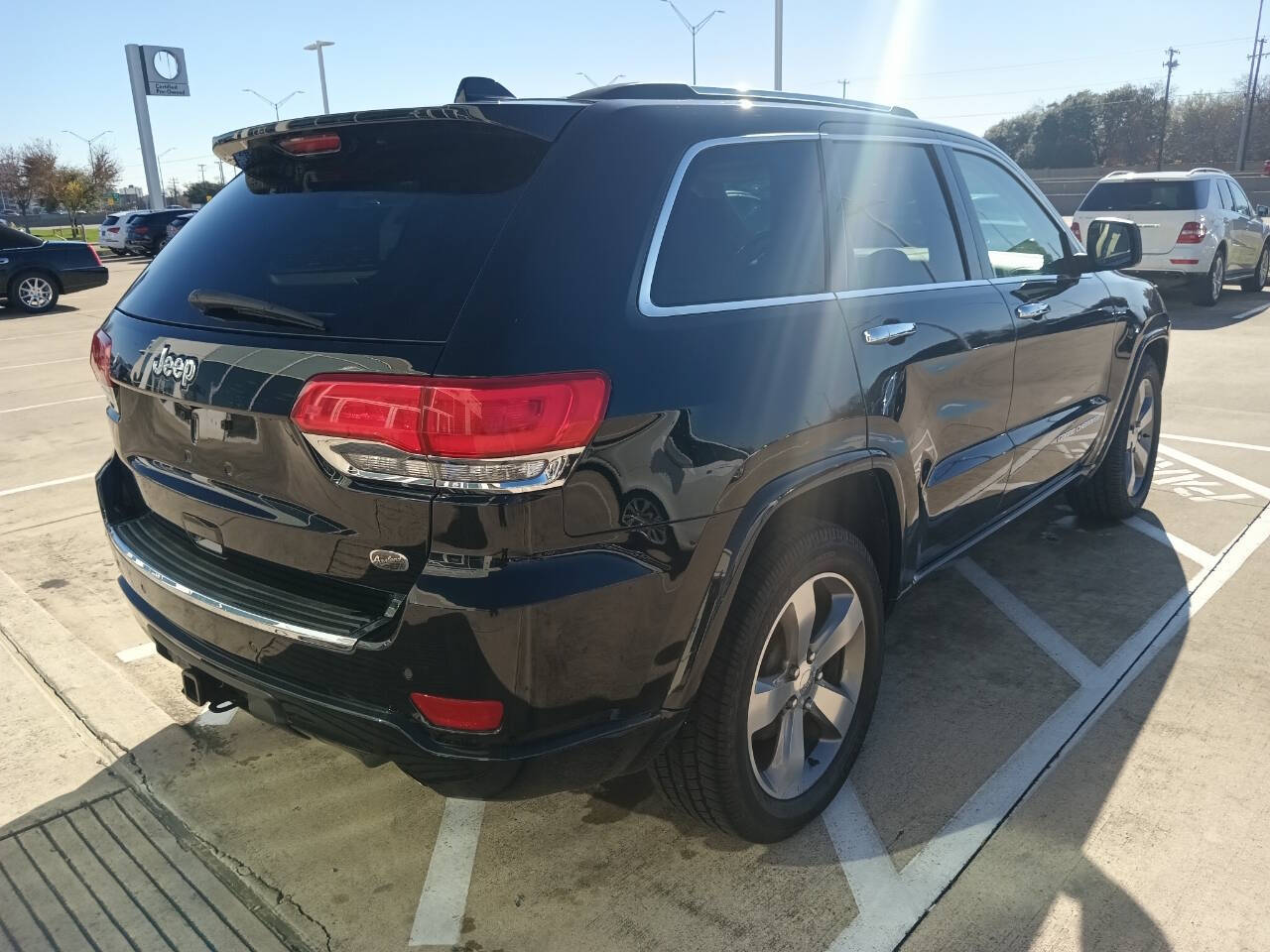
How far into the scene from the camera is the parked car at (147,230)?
27391 millimetres

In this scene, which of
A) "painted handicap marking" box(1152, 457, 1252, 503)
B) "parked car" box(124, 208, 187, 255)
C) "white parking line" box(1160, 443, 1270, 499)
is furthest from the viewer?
"parked car" box(124, 208, 187, 255)

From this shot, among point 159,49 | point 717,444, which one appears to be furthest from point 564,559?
point 159,49

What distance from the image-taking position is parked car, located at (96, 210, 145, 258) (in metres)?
27.5

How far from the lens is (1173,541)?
4.80 metres

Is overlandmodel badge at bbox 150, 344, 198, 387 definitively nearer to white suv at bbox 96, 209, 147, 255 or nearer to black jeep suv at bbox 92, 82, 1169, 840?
black jeep suv at bbox 92, 82, 1169, 840

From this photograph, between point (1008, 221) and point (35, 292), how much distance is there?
50.8 feet

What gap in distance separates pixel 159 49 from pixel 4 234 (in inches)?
1059

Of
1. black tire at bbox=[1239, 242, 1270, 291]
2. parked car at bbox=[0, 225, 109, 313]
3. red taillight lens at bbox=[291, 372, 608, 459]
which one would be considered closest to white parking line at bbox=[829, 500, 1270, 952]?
red taillight lens at bbox=[291, 372, 608, 459]

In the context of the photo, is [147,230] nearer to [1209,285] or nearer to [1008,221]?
[1209,285]

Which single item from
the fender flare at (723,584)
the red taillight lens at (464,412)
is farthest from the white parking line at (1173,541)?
the red taillight lens at (464,412)

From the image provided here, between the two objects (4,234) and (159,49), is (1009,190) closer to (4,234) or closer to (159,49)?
(4,234)

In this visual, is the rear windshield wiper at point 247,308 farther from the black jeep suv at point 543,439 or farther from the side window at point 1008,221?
the side window at point 1008,221

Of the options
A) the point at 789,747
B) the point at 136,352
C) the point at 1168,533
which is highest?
the point at 136,352

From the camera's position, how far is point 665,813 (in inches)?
110
